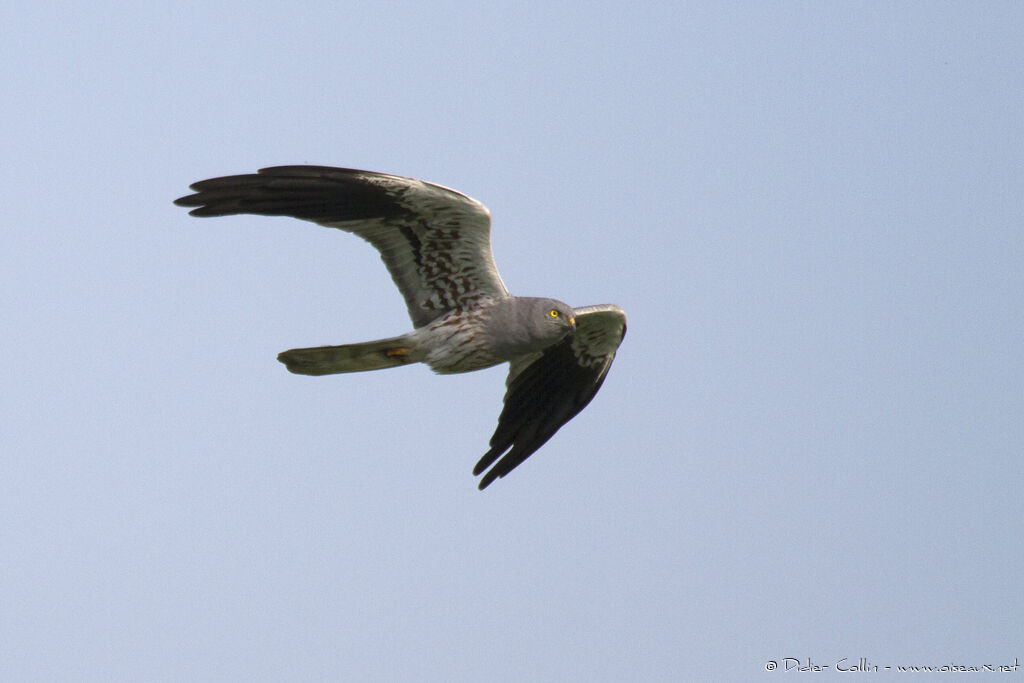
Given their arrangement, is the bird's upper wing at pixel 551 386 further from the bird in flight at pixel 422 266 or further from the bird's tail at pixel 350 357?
the bird's tail at pixel 350 357

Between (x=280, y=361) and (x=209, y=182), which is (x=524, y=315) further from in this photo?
(x=209, y=182)

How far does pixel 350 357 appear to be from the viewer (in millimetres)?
10648

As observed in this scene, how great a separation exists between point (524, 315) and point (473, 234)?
2.77 ft

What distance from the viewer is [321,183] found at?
33.4 ft

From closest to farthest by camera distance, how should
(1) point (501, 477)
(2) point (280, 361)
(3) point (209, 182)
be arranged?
(3) point (209, 182) → (2) point (280, 361) → (1) point (501, 477)

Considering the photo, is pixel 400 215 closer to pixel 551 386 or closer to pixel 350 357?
pixel 350 357

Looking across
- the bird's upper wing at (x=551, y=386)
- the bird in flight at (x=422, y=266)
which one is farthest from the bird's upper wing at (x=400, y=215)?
the bird's upper wing at (x=551, y=386)

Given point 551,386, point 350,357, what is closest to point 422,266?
point 350,357

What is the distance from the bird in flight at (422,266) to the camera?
1008 centimetres

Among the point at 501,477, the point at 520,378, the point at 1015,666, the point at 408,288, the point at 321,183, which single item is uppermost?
the point at 321,183

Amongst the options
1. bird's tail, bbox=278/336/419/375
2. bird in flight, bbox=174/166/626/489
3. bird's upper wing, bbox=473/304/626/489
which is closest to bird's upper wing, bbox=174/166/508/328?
bird in flight, bbox=174/166/626/489

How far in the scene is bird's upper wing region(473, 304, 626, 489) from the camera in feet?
40.0

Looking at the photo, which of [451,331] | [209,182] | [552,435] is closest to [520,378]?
[552,435]

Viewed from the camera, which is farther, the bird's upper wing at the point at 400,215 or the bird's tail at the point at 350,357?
the bird's tail at the point at 350,357
